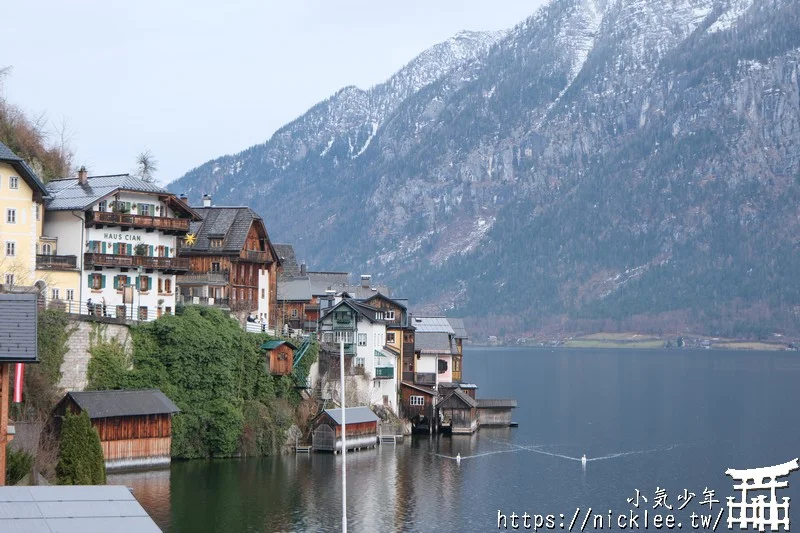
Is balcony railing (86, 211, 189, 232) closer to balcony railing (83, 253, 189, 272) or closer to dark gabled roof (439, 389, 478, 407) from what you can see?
balcony railing (83, 253, 189, 272)

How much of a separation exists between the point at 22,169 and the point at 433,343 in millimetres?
53963

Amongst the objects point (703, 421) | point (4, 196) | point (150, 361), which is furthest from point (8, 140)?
point (703, 421)

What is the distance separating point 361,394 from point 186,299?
710 inches

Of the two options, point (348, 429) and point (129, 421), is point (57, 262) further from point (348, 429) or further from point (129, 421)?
point (348, 429)

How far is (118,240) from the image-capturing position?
97188 mm

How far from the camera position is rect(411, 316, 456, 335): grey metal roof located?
441 ft

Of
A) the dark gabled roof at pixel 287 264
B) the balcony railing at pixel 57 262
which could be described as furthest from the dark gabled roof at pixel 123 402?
the dark gabled roof at pixel 287 264

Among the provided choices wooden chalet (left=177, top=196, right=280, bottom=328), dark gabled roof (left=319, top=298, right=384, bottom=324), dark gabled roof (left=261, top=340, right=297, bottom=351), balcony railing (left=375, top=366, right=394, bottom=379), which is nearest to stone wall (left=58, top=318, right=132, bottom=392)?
dark gabled roof (left=261, top=340, right=297, bottom=351)

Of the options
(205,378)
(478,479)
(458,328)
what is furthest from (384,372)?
(458,328)

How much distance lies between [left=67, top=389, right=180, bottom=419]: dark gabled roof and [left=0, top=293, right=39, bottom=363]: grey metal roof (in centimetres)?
3513

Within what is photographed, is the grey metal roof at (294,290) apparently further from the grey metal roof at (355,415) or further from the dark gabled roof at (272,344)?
the dark gabled roof at (272,344)

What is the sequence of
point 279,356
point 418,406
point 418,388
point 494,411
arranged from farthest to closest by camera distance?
point 494,411, point 418,388, point 418,406, point 279,356

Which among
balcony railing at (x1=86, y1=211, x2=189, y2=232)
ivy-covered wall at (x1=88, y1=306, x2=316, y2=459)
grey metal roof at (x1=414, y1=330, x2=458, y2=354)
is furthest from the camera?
grey metal roof at (x1=414, y1=330, x2=458, y2=354)

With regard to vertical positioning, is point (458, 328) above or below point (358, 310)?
below
